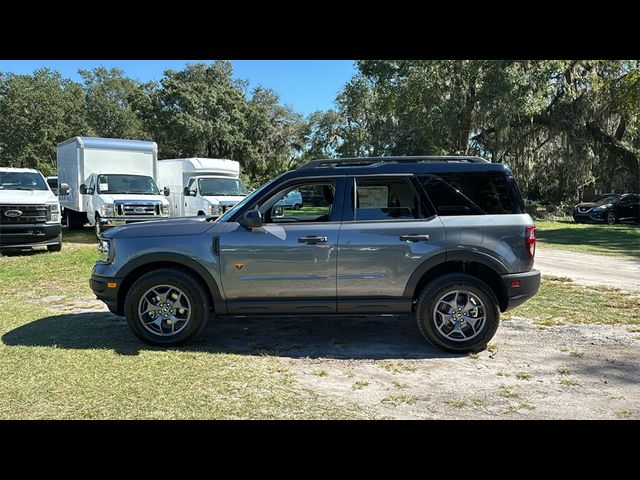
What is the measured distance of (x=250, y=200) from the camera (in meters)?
5.11

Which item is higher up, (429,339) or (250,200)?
(250,200)

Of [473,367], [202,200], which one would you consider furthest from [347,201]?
[202,200]

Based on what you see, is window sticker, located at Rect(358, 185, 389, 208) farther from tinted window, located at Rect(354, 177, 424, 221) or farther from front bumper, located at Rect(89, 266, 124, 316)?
front bumper, located at Rect(89, 266, 124, 316)

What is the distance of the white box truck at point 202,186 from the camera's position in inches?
598

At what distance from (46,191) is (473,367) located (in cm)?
1152

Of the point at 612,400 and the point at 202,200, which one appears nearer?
the point at 612,400

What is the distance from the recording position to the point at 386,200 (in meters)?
5.09

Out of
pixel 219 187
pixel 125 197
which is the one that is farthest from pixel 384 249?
pixel 219 187

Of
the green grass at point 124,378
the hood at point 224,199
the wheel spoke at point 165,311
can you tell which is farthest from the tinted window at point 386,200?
the hood at point 224,199

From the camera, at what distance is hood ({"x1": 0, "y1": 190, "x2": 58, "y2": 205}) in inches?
439

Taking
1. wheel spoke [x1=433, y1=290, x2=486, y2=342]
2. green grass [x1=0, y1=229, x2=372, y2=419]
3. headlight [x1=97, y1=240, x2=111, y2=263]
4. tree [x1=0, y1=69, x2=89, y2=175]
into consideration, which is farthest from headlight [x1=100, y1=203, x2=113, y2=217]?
tree [x1=0, y1=69, x2=89, y2=175]

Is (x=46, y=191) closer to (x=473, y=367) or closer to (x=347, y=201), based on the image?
(x=347, y=201)

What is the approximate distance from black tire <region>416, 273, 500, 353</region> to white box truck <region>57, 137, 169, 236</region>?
1097 centimetres
